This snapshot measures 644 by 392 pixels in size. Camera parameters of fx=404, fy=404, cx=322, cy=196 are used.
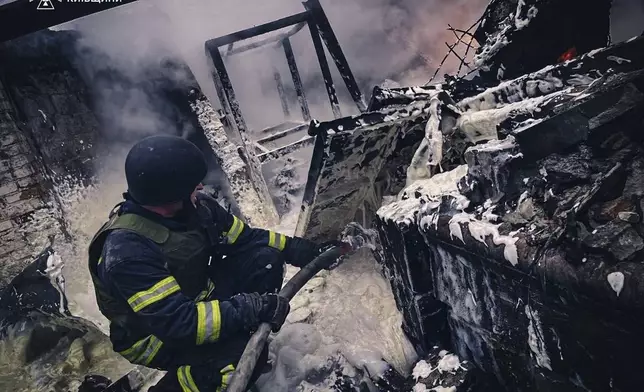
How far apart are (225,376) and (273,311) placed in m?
0.37

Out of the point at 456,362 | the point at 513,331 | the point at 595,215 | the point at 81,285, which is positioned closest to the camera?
the point at 595,215

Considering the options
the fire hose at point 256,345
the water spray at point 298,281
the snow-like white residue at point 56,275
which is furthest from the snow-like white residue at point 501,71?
the snow-like white residue at point 56,275

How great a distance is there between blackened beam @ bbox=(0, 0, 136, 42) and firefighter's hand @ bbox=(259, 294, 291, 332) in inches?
115

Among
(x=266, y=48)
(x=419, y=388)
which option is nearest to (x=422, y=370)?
(x=419, y=388)

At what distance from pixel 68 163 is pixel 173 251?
3041 mm

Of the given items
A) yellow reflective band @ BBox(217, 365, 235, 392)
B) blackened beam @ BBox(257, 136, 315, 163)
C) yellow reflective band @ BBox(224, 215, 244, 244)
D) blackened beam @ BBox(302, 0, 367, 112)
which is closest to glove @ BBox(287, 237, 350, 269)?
yellow reflective band @ BBox(224, 215, 244, 244)

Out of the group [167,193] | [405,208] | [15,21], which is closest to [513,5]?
[405,208]

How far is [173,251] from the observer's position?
1967 millimetres

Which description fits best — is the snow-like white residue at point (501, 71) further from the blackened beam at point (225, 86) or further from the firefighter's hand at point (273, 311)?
the blackened beam at point (225, 86)

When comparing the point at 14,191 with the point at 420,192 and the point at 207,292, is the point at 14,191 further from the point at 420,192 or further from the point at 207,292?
the point at 420,192

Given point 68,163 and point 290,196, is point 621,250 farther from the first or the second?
point 68,163

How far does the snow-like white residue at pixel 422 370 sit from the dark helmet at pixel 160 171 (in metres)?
1.37

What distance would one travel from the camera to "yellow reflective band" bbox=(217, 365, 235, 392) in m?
1.91

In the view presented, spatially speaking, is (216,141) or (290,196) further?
(290,196)
